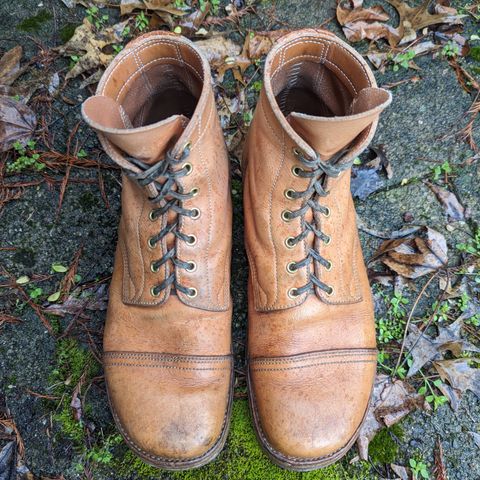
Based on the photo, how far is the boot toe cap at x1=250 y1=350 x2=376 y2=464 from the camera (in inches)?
74.1

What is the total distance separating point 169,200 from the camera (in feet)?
6.24

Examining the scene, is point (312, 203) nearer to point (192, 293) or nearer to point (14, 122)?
point (192, 293)

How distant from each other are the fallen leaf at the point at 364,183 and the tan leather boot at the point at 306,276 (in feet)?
1.79

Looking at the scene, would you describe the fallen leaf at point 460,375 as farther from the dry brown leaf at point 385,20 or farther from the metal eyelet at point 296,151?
the dry brown leaf at point 385,20

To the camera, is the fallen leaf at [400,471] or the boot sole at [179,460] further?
the fallen leaf at [400,471]

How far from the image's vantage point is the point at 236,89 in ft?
9.08

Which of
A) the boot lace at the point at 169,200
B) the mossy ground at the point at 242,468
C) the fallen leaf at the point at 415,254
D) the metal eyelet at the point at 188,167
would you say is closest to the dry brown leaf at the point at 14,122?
the boot lace at the point at 169,200

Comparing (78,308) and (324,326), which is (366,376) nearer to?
(324,326)

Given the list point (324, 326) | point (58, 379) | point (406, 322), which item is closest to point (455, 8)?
point (406, 322)

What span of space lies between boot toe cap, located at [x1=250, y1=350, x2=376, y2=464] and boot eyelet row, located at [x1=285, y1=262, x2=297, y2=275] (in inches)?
14.8

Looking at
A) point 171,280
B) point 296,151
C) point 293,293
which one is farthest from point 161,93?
point 293,293

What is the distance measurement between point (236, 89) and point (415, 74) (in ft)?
3.77

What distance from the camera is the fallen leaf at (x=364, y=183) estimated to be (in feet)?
8.56

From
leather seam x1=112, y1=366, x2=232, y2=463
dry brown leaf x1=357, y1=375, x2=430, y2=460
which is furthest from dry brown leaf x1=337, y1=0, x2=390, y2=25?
leather seam x1=112, y1=366, x2=232, y2=463
